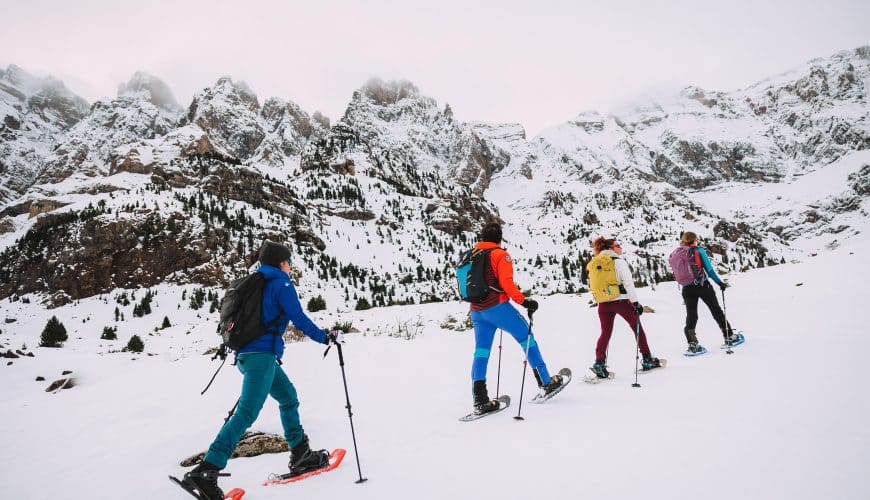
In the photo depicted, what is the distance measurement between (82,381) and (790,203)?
266 meters

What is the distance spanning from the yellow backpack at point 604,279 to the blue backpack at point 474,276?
6.45 ft

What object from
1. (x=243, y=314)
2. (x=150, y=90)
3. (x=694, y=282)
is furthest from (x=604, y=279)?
(x=150, y=90)

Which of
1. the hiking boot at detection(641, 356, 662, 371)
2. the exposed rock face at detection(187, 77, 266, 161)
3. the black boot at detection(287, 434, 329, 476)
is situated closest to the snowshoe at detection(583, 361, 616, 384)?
the hiking boot at detection(641, 356, 662, 371)

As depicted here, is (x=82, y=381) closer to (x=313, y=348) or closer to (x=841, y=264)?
(x=313, y=348)

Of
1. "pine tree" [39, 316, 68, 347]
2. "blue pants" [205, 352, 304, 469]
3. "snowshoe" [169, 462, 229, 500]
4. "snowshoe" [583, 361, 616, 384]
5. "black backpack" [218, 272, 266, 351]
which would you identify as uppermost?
"black backpack" [218, 272, 266, 351]

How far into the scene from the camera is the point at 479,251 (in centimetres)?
468

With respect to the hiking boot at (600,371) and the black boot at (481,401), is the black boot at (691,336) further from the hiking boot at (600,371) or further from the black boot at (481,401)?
the black boot at (481,401)

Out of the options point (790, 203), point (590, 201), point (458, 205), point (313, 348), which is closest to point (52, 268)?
point (313, 348)

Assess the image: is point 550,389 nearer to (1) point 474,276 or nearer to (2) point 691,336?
(1) point 474,276

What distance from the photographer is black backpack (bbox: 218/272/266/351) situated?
327cm

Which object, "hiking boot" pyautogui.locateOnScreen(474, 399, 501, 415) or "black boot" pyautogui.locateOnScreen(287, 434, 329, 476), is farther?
"hiking boot" pyautogui.locateOnScreen(474, 399, 501, 415)

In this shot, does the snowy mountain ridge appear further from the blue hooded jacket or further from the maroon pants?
the blue hooded jacket

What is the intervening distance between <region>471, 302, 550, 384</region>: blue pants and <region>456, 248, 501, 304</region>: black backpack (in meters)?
0.21

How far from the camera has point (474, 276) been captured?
4.53 metres
